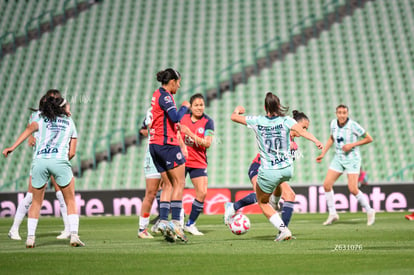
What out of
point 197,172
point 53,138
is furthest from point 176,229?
point 197,172

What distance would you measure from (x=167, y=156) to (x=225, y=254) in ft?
6.51

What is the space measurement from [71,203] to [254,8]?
21.0 meters

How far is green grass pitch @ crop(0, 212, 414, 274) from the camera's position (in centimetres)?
679

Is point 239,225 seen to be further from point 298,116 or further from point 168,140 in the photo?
point 298,116

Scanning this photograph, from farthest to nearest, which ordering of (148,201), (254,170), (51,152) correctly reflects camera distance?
(254,170)
(148,201)
(51,152)

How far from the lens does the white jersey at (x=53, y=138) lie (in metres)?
8.98

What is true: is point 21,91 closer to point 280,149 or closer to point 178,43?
point 178,43

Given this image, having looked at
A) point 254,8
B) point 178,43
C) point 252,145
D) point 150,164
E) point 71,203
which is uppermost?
point 254,8

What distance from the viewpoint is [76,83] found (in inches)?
1047

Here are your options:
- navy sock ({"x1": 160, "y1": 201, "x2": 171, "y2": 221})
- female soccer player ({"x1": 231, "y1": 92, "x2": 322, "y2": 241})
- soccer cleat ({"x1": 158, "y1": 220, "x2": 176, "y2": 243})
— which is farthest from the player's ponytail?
soccer cleat ({"x1": 158, "y1": 220, "x2": 176, "y2": 243})

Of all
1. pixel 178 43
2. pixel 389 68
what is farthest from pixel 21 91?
pixel 389 68

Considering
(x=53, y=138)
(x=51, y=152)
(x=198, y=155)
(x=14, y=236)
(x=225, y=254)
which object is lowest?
(x=225, y=254)

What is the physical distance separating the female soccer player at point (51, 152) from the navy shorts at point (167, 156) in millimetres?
1219

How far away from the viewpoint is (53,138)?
355 inches
